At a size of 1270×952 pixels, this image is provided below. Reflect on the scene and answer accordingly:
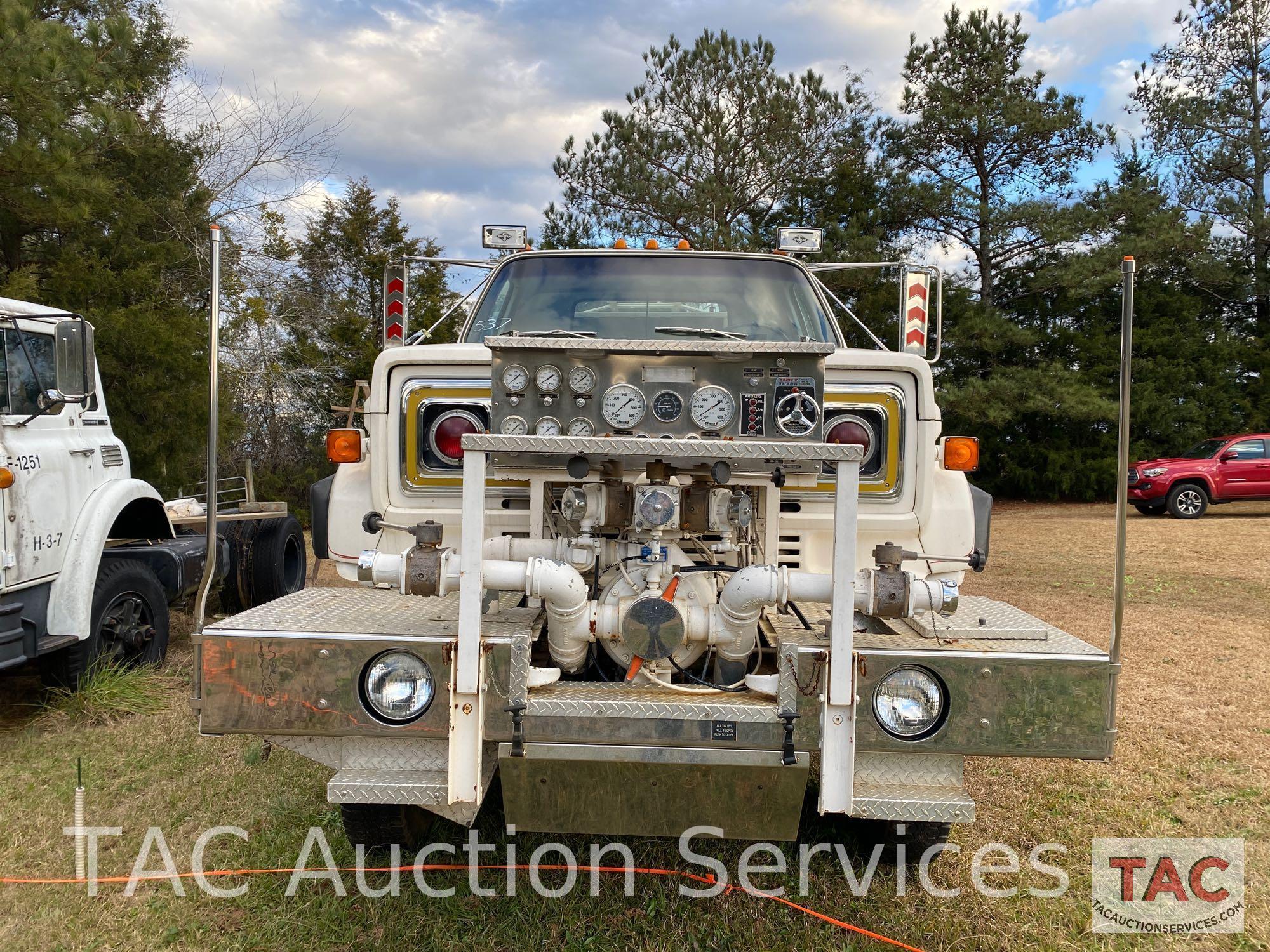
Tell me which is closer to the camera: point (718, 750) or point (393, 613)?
point (718, 750)

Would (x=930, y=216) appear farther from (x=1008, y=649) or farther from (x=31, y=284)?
(x=1008, y=649)

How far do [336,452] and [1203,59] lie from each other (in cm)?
2740

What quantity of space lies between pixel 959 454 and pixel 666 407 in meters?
1.38

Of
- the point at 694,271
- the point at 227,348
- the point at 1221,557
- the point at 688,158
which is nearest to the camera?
the point at 694,271

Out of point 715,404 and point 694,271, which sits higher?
point 694,271

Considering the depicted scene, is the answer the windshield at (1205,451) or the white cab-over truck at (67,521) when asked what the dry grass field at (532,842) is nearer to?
the white cab-over truck at (67,521)

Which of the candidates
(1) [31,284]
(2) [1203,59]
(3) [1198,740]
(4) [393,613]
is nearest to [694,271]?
(4) [393,613]

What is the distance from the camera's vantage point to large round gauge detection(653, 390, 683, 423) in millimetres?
2688

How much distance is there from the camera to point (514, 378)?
2697mm

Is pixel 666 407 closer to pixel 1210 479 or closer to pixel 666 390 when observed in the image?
pixel 666 390

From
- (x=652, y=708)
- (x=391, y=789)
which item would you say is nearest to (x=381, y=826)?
(x=391, y=789)

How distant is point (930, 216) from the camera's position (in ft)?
70.8

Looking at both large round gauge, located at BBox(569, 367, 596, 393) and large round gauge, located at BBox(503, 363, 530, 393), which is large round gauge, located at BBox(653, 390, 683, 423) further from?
large round gauge, located at BBox(503, 363, 530, 393)

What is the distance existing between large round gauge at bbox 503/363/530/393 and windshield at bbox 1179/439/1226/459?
19205mm
